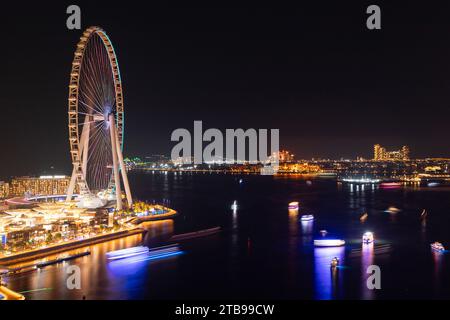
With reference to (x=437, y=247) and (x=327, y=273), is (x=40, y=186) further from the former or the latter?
(x=437, y=247)

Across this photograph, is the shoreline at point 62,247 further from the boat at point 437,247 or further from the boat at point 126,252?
the boat at point 437,247

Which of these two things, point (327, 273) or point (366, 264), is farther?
point (366, 264)

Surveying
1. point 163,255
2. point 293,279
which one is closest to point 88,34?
point 163,255

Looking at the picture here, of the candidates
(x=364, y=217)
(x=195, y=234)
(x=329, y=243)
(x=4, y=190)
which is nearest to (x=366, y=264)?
(x=329, y=243)

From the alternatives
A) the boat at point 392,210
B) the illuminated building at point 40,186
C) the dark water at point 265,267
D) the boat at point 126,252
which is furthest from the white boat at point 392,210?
the illuminated building at point 40,186

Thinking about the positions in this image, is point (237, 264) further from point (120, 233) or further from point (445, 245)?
point (445, 245)

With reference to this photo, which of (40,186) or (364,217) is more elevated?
(40,186)

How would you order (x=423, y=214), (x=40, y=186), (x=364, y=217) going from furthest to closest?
(x=40, y=186)
(x=423, y=214)
(x=364, y=217)

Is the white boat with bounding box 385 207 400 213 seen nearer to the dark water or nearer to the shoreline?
the dark water

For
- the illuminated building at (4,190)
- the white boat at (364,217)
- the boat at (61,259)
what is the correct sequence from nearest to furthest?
the boat at (61,259) < the white boat at (364,217) < the illuminated building at (4,190)
